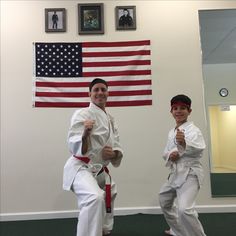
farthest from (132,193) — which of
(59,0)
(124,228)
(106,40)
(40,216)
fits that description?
(59,0)

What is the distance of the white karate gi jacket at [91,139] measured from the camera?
7.35 feet

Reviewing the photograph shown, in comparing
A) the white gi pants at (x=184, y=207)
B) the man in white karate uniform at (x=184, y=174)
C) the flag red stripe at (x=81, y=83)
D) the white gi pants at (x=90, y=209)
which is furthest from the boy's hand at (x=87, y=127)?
the flag red stripe at (x=81, y=83)

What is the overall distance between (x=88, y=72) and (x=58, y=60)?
424 millimetres

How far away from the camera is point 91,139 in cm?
231

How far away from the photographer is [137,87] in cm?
367

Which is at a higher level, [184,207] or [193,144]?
[193,144]

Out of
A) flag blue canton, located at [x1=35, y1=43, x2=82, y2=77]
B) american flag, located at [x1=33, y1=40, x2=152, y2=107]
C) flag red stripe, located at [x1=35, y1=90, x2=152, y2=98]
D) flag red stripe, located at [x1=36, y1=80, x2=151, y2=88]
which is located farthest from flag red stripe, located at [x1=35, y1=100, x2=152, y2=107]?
flag blue canton, located at [x1=35, y1=43, x2=82, y2=77]

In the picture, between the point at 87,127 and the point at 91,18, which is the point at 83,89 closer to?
the point at 91,18

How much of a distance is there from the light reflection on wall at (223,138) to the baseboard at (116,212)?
2.11ft

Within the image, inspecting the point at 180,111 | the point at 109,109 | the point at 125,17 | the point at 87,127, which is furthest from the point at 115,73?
the point at 87,127

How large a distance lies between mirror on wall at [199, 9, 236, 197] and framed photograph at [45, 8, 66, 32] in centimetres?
189

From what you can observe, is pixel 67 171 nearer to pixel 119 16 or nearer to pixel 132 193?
pixel 132 193

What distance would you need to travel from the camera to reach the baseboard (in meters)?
3.46

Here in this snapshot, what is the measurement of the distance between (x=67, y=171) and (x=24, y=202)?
156 cm
